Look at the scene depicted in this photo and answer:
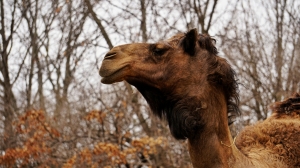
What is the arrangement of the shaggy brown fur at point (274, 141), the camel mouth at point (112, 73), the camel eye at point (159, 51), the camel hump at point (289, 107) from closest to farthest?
the camel mouth at point (112, 73) → the camel eye at point (159, 51) → the shaggy brown fur at point (274, 141) → the camel hump at point (289, 107)

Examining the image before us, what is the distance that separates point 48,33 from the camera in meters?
15.1

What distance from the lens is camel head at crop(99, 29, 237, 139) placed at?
3.49 metres

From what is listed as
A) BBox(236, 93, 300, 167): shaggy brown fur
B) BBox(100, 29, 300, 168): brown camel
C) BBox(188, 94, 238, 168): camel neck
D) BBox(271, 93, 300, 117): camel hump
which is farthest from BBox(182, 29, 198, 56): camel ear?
BBox(271, 93, 300, 117): camel hump

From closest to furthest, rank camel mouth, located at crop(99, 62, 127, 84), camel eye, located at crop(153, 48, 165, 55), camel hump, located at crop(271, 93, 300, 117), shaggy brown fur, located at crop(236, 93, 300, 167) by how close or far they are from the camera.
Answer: camel mouth, located at crop(99, 62, 127, 84) < camel eye, located at crop(153, 48, 165, 55) < shaggy brown fur, located at crop(236, 93, 300, 167) < camel hump, located at crop(271, 93, 300, 117)

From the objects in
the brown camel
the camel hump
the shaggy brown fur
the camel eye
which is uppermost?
the camel eye

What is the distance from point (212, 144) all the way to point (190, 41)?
75 centimetres

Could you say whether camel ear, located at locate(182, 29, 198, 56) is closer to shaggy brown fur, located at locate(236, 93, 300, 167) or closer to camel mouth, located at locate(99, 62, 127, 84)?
camel mouth, located at locate(99, 62, 127, 84)

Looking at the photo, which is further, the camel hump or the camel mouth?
the camel hump

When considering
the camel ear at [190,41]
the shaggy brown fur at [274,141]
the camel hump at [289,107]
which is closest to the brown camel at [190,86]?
the camel ear at [190,41]

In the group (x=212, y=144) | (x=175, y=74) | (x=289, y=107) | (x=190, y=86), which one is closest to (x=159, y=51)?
(x=175, y=74)

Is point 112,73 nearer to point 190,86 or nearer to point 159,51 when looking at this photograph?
point 159,51

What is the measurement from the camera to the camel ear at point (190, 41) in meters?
3.64

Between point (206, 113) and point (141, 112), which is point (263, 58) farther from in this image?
point (206, 113)

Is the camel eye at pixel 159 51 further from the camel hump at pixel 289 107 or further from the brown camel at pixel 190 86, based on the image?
the camel hump at pixel 289 107
